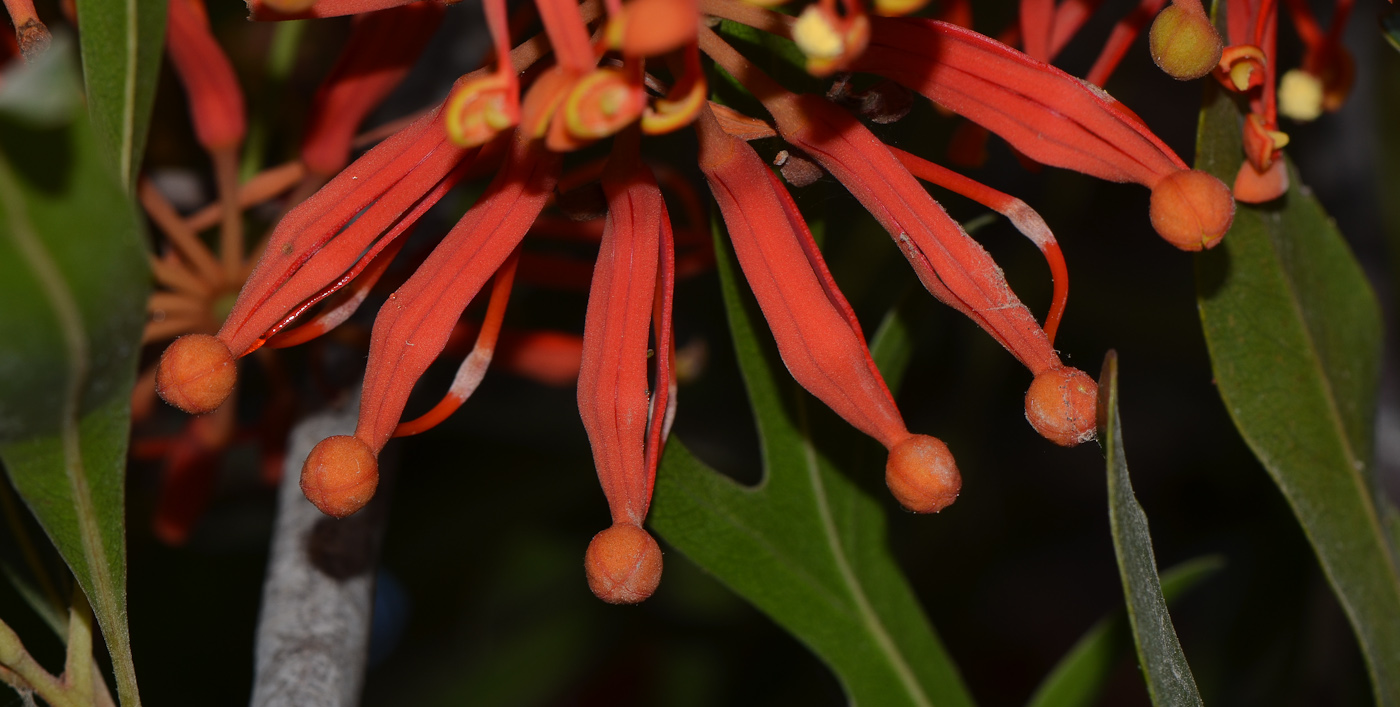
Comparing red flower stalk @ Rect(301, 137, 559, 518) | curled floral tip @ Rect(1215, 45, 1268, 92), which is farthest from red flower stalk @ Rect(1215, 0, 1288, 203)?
red flower stalk @ Rect(301, 137, 559, 518)

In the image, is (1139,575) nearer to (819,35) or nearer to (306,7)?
(819,35)

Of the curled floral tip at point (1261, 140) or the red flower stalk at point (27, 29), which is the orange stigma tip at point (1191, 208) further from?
the red flower stalk at point (27, 29)

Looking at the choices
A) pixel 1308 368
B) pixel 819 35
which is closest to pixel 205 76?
pixel 819 35

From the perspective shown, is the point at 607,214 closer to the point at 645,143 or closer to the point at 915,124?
the point at 915,124

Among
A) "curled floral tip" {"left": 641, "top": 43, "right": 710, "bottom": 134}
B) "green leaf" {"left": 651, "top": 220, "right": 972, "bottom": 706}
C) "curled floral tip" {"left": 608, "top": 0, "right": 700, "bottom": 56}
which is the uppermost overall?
"curled floral tip" {"left": 608, "top": 0, "right": 700, "bottom": 56}

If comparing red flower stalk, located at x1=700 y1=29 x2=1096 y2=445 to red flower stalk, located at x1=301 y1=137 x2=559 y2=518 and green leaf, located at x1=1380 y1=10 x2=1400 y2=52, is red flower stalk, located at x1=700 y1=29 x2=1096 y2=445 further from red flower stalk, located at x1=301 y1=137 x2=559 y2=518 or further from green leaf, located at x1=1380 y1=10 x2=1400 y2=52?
green leaf, located at x1=1380 y1=10 x2=1400 y2=52

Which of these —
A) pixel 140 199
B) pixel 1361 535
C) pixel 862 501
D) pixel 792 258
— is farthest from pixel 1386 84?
pixel 140 199
